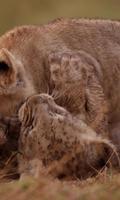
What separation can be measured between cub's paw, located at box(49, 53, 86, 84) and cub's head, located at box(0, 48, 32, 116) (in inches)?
11.5

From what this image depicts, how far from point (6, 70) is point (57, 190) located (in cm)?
199

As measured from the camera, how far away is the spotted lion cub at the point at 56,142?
827 cm

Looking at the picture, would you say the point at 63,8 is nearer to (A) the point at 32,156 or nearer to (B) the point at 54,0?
(B) the point at 54,0

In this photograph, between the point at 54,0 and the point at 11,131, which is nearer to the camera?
the point at 11,131

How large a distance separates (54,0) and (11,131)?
12035 mm

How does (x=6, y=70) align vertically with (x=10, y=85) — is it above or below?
above

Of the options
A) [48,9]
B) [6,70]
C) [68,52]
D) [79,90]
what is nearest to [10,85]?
[6,70]

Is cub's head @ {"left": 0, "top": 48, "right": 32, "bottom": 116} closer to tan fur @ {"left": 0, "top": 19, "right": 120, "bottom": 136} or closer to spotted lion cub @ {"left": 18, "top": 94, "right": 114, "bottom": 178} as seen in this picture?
tan fur @ {"left": 0, "top": 19, "right": 120, "bottom": 136}

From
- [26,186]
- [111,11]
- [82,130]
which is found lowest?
[26,186]

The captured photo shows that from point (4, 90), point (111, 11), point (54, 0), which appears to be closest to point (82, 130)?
point (4, 90)

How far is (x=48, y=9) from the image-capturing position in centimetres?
1956

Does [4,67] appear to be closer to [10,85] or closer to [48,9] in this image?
[10,85]

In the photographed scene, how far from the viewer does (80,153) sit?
27.4 ft

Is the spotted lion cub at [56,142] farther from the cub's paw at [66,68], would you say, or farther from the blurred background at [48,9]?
the blurred background at [48,9]
